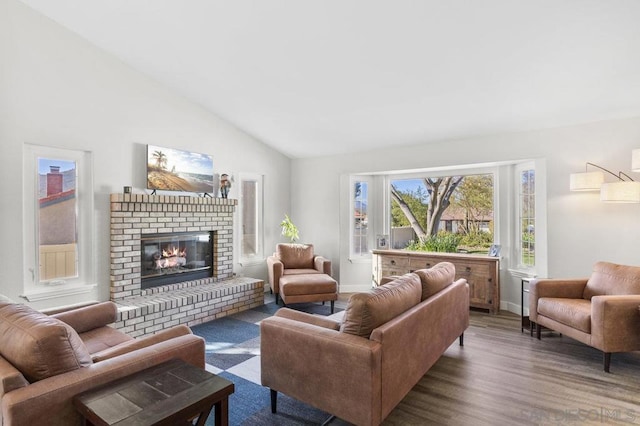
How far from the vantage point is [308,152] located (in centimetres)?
621

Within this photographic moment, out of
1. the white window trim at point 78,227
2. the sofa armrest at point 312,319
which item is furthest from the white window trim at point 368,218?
the white window trim at point 78,227

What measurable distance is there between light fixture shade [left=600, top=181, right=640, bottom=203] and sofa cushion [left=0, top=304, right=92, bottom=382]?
4646mm

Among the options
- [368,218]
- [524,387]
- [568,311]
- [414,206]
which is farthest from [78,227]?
[568,311]

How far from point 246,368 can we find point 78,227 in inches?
99.4

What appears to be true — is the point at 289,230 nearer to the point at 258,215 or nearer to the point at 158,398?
the point at 258,215

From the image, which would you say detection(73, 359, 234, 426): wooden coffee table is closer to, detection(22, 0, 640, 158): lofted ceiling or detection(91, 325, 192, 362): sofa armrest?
detection(91, 325, 192, 362): sofa armrest

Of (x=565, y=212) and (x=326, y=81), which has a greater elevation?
(x=326, y=81)

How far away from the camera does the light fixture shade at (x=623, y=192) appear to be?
351cm

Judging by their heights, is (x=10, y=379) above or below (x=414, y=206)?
below

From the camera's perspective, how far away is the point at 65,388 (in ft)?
4.94

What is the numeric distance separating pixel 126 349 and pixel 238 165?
401 centimetres

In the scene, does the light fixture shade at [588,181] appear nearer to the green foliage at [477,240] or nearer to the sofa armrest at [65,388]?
the green foliage at [477,240]

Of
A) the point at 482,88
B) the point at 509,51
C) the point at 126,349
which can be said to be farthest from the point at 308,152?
the point at 126,349

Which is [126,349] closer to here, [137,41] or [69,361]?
[69,361]
